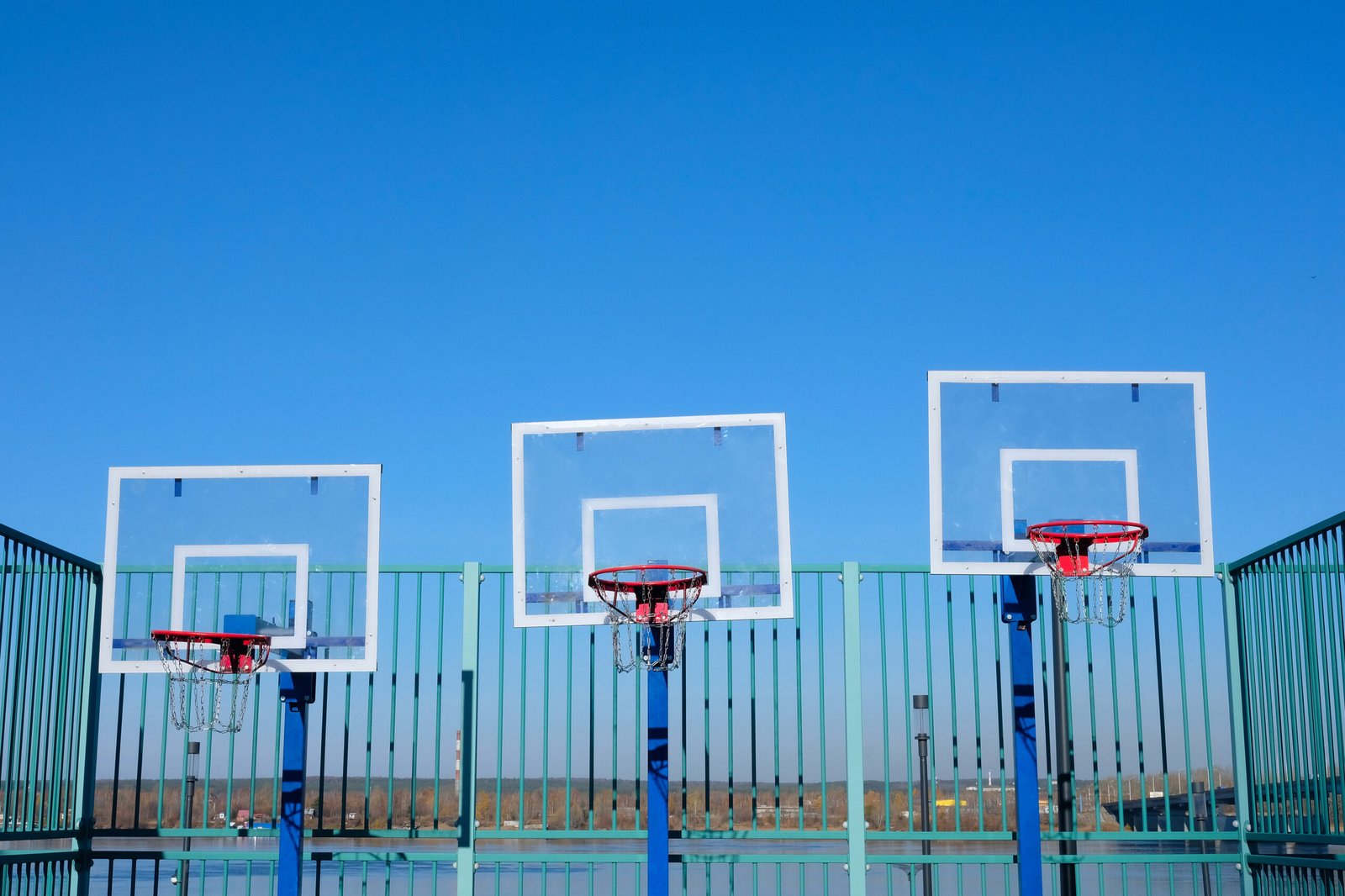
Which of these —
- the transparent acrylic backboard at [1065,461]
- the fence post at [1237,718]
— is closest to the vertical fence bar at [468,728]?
→ the transparent acrylic backboard at [1065,461]

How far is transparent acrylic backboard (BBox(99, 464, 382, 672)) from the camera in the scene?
402 inches

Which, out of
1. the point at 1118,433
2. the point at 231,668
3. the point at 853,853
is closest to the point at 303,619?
the point at 231,668

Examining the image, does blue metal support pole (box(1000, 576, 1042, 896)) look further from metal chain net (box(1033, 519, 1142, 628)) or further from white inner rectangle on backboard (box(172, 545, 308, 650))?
white inner rectangle on backboard (box(172, 545, 308, 650))

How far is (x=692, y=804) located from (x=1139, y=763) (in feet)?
11.7

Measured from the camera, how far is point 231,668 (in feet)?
32.4

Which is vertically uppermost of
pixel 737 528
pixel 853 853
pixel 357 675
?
pixel 737 528

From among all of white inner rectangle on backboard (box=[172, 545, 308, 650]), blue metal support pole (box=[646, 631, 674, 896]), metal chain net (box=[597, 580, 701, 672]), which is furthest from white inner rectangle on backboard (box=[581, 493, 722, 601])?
white inner rectangle on backboard (box=[172, 545, 308, 650])

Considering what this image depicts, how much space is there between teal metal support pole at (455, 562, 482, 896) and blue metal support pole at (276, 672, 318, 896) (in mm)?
1149

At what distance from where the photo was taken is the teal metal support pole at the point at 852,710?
1032 cm

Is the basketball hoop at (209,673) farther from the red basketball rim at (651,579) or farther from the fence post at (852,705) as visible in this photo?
the fence post at (852,705)

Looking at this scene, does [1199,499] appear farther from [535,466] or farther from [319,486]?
[319,486]

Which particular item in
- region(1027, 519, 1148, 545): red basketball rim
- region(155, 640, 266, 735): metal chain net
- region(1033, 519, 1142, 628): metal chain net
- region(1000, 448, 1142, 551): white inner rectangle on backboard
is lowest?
region(155, 640, 266, 735): metal chain net

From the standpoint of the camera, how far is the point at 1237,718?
1092 centimetres

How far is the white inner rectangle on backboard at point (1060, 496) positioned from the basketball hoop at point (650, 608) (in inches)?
86.3
